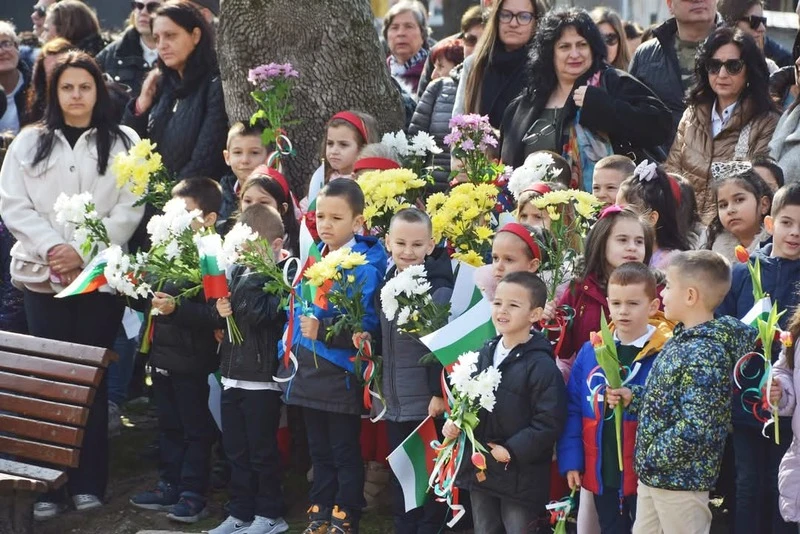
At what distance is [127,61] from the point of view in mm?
9750

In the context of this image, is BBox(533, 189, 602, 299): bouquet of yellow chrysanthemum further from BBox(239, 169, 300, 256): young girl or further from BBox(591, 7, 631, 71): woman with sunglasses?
BBox(591, 7, 631, 71): woman with sunglasses

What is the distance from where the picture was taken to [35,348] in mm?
6793

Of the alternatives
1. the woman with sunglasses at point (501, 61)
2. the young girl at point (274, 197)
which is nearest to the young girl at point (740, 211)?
the woman with sunglasses at point (501, 61)

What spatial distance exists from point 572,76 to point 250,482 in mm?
2674

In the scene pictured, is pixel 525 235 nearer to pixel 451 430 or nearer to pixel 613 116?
pixel 451 430

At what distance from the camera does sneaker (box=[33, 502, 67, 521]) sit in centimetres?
696

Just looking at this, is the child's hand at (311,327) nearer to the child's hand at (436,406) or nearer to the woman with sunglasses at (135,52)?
the child's hand at (436,406)

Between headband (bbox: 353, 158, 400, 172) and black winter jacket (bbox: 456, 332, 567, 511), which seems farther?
headband (bbox: 353, 158, 400, 172)

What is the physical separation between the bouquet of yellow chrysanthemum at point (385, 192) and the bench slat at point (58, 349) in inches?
60.0

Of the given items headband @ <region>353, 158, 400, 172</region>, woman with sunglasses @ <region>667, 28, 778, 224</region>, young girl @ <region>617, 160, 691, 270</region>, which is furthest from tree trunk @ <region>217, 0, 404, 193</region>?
young girl @ <region>617, 160, 691, 270</region>

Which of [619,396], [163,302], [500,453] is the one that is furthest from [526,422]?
[163,302]

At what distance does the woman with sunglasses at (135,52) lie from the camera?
31.9 ft

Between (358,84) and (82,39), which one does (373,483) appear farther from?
(82,39)

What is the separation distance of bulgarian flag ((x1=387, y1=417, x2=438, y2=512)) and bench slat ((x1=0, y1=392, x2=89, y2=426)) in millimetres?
1743
